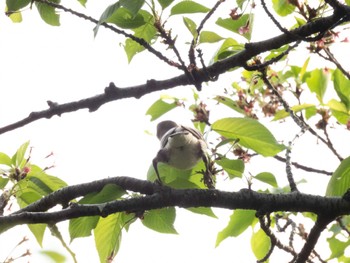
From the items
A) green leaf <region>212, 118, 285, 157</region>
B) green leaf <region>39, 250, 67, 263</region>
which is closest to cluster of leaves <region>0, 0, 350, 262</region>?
green leaf <region>212, 118, 285, 157</region>

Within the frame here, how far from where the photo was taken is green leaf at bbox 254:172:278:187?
2500 mm

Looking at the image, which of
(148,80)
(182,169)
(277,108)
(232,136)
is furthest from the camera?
(277,108)

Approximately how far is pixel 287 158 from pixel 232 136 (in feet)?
1.47

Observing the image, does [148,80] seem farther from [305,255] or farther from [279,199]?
[305,255]

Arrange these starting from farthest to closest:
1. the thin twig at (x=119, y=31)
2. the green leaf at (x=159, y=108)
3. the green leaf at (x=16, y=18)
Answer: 1. the green leaf at (x=159, y=108)
2. the green leaf at (x=16, y=18)
3. the thin twig at (x=119, y=31)

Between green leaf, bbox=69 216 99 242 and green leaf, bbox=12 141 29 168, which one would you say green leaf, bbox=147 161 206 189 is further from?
green leaf, bbox=12 141 29 168

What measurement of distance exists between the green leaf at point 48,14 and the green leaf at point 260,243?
1776mm

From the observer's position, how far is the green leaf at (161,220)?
2395 millimetres

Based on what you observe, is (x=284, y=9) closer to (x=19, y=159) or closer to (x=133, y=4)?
(x=133, y=4)

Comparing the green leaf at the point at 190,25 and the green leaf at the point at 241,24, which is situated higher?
the green leaf at the point at 241,24

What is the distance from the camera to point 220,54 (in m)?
2.44

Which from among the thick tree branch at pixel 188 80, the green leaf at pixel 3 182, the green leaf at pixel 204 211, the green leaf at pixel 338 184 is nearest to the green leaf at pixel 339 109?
the green leaf at pixel 338 184

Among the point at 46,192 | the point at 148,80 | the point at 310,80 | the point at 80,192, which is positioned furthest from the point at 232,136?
the point at 310,80

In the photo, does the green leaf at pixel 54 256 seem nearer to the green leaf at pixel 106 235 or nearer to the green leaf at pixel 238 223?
the green leaf at pixel 106 235
